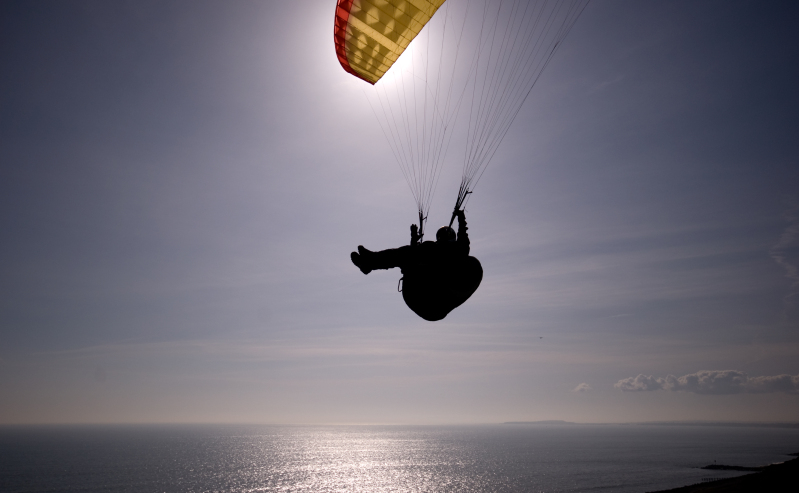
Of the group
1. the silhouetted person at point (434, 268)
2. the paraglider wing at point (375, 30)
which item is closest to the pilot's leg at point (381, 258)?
the silhouetted person at point (434, 268)

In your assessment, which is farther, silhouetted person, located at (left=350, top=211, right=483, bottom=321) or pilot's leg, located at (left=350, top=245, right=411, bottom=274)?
pilot's leg, located at (left=350, top=245, right=411, bottom=274)

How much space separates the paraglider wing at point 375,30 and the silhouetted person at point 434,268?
16.9ft

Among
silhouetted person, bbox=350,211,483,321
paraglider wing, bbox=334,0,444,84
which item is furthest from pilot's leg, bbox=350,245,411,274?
paraglider wing, bbox=334,0,444,84

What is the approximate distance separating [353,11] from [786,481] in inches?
1579

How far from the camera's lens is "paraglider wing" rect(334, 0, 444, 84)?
8906mm

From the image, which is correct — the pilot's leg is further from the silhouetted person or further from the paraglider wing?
the paraglider wing

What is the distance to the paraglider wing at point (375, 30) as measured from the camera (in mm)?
8906

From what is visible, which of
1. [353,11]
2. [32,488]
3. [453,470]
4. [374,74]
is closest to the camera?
[353,11]

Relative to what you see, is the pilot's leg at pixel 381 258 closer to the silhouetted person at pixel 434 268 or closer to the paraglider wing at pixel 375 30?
the silhouetted person at pixel 434 268

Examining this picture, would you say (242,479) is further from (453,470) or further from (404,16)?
(404,16)

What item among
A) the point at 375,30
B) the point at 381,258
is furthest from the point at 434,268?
the point at 375,30

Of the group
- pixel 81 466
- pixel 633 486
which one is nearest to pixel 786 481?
pixel 633 486

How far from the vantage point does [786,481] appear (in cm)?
2739

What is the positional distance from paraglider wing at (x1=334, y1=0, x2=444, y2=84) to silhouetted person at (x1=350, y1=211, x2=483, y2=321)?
5.14m
